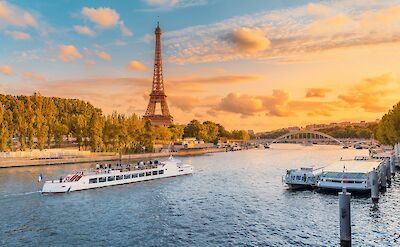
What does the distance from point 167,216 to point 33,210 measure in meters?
13.8

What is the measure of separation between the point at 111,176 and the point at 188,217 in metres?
24.9

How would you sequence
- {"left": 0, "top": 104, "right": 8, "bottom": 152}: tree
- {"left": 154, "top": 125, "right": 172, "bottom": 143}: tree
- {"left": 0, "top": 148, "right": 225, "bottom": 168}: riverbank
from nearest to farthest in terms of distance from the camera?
{"left": 0, "top": 148, "right": 225, "bottom": 168}: riverbank
{"left": 0, "top": 104, "right": 8, "bottom": 152}: tree
{"left": 154, "top": 125, "right": 172, "bottom": 143}: tree

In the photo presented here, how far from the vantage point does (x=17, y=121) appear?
92250 millimetres

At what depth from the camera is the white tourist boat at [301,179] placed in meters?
53.2

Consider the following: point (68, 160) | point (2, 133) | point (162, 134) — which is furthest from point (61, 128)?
point (162, 134)

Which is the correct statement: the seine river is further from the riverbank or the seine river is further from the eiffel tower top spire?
the eiffel tower top spire

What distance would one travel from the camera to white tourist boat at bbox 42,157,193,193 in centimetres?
5147

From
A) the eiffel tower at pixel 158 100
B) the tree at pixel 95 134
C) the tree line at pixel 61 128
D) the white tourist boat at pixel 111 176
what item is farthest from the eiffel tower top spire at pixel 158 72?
the white tourist boat at pixel 111 176

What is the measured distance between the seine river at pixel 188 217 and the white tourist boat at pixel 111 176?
68.1 inches

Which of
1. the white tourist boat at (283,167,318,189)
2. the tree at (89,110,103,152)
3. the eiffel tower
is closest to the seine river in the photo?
the white tourist boat at (283,167,318,189)

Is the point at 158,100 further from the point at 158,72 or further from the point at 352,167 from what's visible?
the point at 352,167

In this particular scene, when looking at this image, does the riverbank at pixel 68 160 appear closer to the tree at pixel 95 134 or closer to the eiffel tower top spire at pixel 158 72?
the tree at pixel 95 134

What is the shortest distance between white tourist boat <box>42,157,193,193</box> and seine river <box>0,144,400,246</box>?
5.68ft

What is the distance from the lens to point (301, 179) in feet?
176
